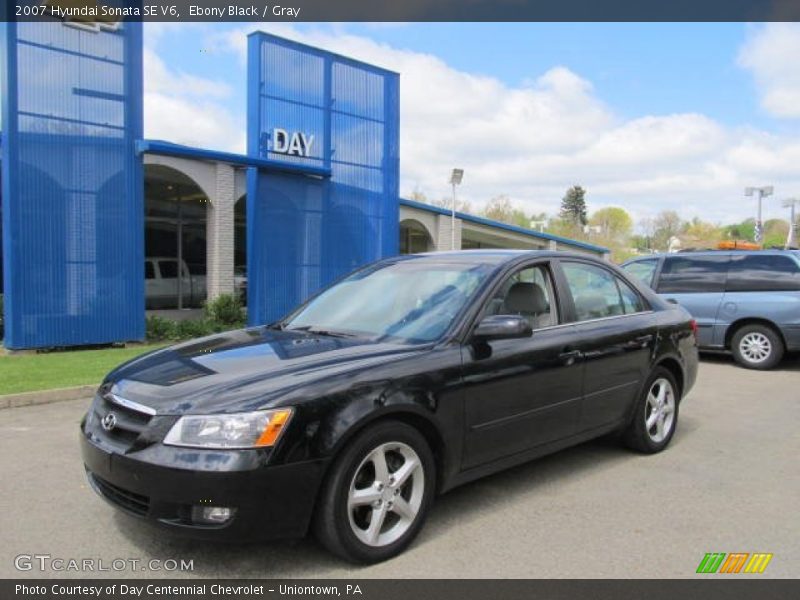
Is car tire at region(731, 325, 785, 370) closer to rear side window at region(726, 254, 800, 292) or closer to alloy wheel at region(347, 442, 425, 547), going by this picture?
rear side window at region(726, 254, 800, 292)

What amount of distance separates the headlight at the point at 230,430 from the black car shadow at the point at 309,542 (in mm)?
543

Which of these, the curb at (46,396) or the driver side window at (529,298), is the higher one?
the driver side window at (529,298)

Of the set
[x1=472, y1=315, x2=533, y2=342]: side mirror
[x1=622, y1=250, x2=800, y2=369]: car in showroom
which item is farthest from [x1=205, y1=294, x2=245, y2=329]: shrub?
[x1=472, y1=315, x2=533, y2=342]: side mirror

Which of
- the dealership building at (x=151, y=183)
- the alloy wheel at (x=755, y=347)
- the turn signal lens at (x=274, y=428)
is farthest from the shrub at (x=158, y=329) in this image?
the turn signal lens at (x=274, y=428)

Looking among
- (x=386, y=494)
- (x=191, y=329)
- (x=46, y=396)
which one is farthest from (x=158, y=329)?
(x=386, y=494)

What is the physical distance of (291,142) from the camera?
15.5m

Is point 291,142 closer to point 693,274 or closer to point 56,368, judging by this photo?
point 56,368

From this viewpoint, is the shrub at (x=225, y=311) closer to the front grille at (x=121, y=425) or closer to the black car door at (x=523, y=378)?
the black car door at (x=523, y=378)

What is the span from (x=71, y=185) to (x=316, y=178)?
18.9 ft

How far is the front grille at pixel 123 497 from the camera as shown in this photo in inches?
127

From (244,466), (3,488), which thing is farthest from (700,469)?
(3,488)

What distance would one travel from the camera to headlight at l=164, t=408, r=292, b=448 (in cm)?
308
